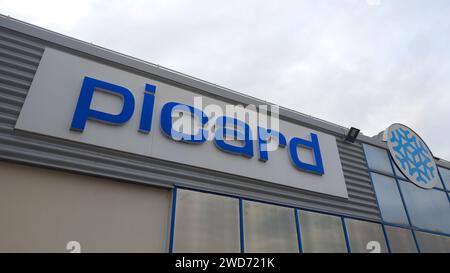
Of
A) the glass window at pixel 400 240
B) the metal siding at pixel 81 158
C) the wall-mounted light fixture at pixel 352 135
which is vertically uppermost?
the wall-mounted light fixture at pixel 352 135

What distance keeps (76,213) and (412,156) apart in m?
11.4

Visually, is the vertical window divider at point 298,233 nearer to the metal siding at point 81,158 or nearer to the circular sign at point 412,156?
the metal siding at point 81,158

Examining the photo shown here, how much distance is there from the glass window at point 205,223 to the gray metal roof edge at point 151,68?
10.2 feet

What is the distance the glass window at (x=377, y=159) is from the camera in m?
10.8

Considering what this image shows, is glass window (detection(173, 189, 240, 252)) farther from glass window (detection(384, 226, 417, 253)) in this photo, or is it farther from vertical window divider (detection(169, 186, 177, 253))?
glass window (detection(384, 226, 417, 253))

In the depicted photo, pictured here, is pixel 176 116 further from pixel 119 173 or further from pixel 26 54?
pixel 26 54

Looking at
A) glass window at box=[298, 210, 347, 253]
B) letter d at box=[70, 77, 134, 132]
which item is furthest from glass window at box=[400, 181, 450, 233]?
letter d at box=[70, 77, 134, 132]

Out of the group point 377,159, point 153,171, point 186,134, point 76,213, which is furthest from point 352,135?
point 76,213

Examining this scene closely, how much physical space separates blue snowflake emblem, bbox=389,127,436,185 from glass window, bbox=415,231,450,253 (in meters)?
1.95

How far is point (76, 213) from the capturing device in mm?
5832

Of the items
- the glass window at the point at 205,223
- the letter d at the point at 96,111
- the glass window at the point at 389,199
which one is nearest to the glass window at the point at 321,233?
the glass window at the point at 205,223

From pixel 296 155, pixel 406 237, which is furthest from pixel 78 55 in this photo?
pixel 406 237

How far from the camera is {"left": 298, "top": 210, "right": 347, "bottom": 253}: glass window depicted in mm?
7770

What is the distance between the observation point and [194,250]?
6.27 meters
